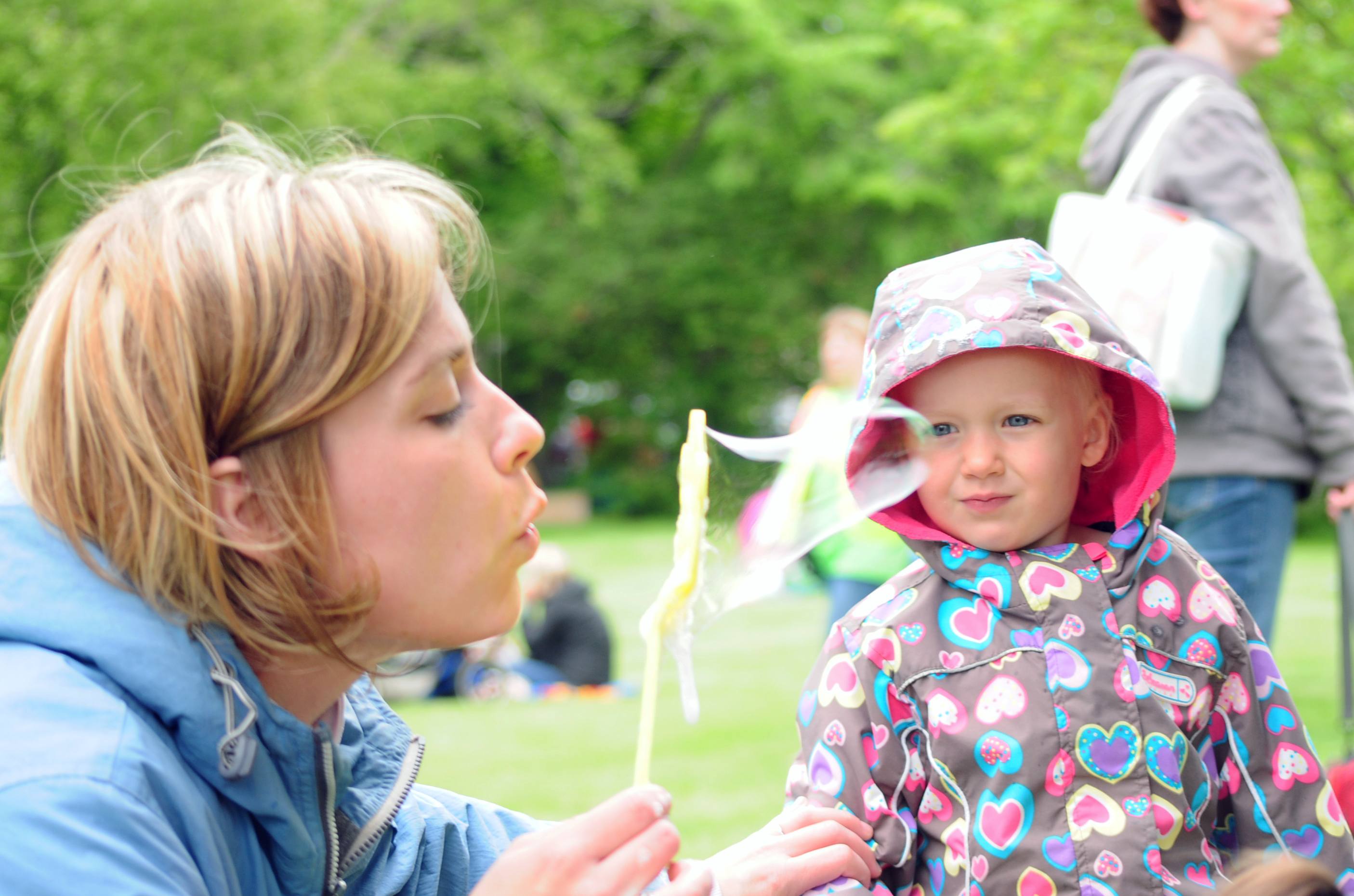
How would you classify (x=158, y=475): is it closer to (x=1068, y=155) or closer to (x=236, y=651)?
(x=236, y=651)

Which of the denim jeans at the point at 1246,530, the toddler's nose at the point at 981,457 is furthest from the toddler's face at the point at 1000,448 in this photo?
the denim jeans at the point at 1246,530

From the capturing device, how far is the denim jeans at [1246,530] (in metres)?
3.09

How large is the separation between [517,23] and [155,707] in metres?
20.9

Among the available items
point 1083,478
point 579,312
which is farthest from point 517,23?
point 1083,478

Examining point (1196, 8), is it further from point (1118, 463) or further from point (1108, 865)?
point (1108, 865)

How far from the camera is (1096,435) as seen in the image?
2.07m

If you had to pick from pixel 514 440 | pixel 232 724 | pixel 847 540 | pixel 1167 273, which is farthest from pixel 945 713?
pixel 847 540

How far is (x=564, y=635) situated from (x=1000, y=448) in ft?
26.4

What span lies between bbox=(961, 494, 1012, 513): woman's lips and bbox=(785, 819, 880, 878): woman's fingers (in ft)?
1.66

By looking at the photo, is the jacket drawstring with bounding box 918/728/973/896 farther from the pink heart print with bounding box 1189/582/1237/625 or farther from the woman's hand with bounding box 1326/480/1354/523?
the woman's hand with bounding box 1326/480/1354/523

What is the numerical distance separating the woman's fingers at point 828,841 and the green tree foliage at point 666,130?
6.14 metres

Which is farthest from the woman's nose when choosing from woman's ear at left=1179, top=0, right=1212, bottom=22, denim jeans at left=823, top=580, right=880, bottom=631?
denim jeans at left=823, top=580, right=880, bottom=631

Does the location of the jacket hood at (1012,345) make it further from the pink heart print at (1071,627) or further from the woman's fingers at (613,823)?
the woman's fingers at (613,823)

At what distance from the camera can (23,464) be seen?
1373 millimetres
